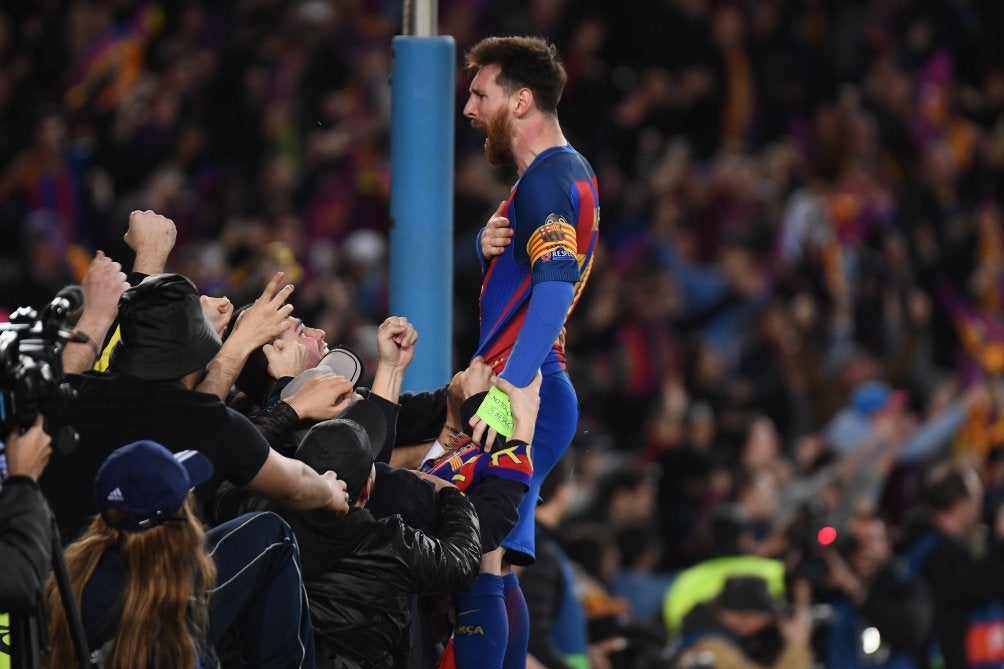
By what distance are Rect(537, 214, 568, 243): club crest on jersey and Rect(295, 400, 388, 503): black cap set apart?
801 millimetres

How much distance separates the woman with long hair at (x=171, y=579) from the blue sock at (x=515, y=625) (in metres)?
1.17

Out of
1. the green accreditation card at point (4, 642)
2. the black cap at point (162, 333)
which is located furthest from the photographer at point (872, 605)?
the green accreditation card at point (4, 642)

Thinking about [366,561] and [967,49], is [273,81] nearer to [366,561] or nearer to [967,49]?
[967,49]

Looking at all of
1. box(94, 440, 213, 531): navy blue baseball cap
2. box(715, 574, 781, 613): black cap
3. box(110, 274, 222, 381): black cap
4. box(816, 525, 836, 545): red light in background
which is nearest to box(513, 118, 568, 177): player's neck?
box(110, 274, 222, 381): black cap

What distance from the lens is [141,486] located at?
4.01 metres

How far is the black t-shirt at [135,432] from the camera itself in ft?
14.5

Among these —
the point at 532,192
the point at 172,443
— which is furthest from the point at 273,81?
the point at 172,443

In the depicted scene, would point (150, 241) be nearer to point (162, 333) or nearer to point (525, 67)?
point (162, 333)

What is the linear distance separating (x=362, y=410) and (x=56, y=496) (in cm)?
83

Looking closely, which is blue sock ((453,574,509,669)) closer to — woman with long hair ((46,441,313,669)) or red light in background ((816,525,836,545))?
woman with long hair ((46,441,313,669))

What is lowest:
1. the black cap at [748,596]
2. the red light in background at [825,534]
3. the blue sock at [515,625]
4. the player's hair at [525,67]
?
the black cap at [748,596]

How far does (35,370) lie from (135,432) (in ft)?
1.68

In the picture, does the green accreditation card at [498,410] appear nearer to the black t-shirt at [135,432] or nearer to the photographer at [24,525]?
the black t-shirt at [135,432]

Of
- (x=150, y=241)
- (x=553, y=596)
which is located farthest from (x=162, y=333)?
(x=553, y=596)
